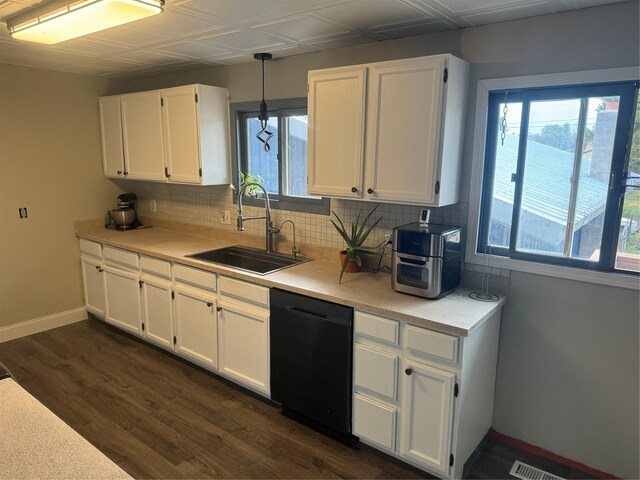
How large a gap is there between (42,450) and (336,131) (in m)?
2.05

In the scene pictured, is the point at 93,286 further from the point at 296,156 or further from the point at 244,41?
the point at 244,41

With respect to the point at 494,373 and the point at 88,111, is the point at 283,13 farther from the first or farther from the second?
the point at 88,111

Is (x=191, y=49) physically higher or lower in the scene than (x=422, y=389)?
higher

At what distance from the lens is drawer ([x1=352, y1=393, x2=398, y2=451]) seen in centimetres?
226

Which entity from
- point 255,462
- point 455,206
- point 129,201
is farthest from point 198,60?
point 255,462

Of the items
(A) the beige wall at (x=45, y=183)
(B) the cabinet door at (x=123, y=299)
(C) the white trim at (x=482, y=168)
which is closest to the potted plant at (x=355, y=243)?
(C) the white trim at (x=482, y=168)

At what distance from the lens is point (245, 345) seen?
2.85 metres

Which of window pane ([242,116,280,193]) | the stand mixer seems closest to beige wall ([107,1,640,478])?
window pane ([242,116,280,193])

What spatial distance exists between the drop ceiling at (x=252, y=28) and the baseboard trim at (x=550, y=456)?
226 centimetres

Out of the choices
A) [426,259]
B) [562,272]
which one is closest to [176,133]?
[426,259]

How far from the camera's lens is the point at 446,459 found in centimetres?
210

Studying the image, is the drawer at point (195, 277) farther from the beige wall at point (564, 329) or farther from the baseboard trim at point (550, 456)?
the baseboard trim at point (550, 456)

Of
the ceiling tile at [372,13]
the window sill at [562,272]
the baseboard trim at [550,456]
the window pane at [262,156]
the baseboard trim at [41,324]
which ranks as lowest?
the baseboard trim at [550,456]

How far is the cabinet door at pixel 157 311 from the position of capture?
333 centimetres
